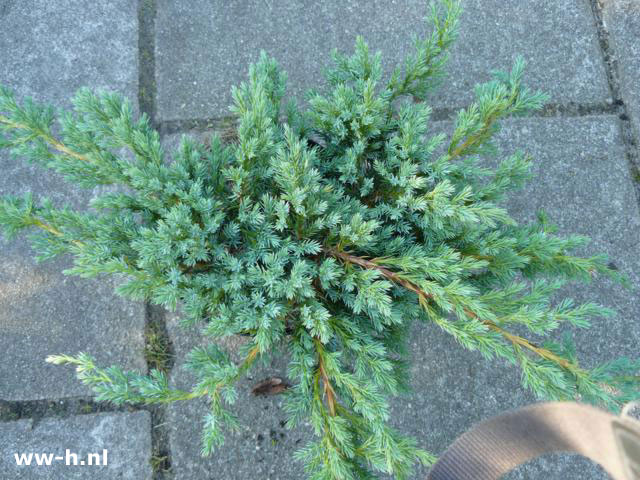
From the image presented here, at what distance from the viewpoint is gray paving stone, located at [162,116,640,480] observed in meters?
1.88

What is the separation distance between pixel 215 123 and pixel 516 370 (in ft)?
4.49

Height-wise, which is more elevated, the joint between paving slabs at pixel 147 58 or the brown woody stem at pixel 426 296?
the joint between paving slabs at pixel 147 58

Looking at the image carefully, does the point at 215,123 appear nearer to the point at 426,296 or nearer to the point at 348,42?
the point at 348,42

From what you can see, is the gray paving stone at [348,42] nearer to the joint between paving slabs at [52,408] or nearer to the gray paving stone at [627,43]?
the gray paving stone at [627,43]

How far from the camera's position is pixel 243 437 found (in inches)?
74.5

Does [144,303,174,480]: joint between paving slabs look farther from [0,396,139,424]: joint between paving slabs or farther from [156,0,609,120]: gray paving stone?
[156,0,609,120]: gray paving stone

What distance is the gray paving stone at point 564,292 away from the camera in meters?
1.92

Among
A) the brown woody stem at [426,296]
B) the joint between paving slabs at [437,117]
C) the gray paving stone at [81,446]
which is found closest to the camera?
the brown woody stem at [426,296]

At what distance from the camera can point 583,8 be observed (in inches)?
90.5

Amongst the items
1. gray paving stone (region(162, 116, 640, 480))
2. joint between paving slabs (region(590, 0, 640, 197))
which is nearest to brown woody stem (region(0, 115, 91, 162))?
gray paving stone (region(162, 116, 640, 480))

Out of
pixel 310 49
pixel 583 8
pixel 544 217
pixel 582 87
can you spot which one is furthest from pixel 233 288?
pixel 583 8

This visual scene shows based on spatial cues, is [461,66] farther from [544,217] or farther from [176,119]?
[176,119]

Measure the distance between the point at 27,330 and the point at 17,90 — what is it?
879 millimetres

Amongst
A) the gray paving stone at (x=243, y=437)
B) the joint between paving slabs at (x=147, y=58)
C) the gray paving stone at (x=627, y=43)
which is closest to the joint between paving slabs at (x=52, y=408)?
the gray paving stone at (x=243, y=437)
